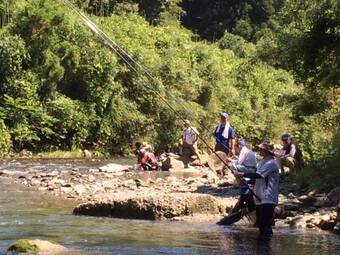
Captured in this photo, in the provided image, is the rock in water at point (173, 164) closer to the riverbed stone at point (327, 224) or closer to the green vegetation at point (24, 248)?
the riverbed stone at point (327, 224)

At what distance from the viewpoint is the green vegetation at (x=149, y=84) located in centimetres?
1777

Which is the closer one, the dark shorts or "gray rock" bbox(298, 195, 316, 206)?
"gray rock" bbox(298, 195, 316, 206)

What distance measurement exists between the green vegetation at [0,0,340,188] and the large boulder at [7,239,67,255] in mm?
7417

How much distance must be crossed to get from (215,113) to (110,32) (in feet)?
23.6

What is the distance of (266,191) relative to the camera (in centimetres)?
1065

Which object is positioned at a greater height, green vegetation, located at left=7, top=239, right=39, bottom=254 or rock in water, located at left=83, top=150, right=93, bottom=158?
rock in water, located at left=83, top=150, right=93, bottom=158

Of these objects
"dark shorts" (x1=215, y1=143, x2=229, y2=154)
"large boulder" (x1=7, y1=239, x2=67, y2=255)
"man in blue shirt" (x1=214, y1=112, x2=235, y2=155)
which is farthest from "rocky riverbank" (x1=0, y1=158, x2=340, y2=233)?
"large boulder" (x1=7, y1=239, x2=67, y2=255)

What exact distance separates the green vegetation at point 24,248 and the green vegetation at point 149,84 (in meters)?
7.65

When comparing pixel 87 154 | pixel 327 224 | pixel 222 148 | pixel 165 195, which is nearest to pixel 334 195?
pixel 327 224

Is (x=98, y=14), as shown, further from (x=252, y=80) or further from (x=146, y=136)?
(x=146, y=136)

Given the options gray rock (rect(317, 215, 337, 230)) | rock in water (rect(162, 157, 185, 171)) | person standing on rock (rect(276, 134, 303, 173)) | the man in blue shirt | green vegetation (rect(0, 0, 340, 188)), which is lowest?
gray rock (rect(317, 215, 337, 230))

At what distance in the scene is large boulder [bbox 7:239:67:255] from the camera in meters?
8.66

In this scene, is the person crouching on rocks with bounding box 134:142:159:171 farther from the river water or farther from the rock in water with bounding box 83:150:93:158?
the river water

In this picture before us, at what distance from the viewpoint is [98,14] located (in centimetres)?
4769
